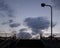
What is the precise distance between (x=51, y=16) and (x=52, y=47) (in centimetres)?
858

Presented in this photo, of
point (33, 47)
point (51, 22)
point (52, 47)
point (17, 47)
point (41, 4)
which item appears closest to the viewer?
point (52, 47)

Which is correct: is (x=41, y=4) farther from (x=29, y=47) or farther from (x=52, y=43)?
(x=29, y=47)

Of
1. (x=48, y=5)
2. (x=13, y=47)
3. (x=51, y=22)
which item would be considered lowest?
(x=13, y=47)

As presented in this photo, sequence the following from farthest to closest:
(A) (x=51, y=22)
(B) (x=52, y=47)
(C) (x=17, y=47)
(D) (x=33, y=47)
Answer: (C) (x=17, y=47) → (D) (x=33, y=47) → (A) (x=51, y=22) → (B) (x=52, y=47)

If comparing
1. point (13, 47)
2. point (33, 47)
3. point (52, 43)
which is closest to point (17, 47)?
point (13, 47)

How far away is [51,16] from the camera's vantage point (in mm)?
38062

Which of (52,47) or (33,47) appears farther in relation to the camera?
(33,47)

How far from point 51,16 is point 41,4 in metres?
4.18

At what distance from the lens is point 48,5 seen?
36125mm

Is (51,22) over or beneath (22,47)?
over

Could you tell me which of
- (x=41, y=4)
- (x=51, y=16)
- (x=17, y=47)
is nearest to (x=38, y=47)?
(x=17, y=47)

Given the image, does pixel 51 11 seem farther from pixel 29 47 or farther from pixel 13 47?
pixel 13 47

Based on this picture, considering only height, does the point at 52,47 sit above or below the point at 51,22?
A: below

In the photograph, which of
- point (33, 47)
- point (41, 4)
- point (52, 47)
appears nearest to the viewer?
point (52, 47)
